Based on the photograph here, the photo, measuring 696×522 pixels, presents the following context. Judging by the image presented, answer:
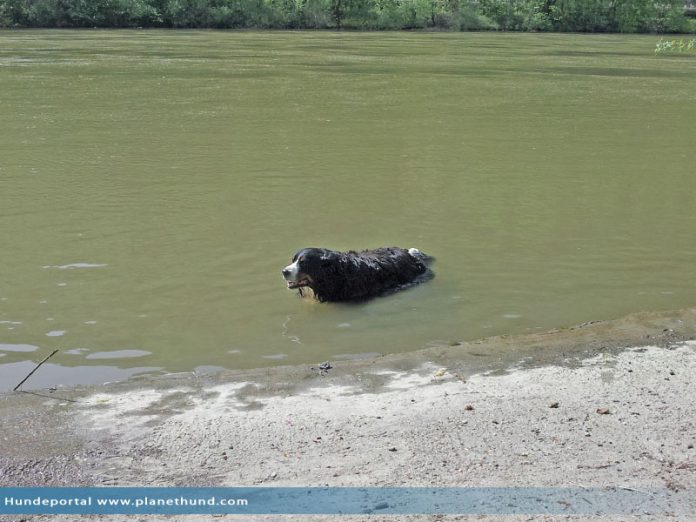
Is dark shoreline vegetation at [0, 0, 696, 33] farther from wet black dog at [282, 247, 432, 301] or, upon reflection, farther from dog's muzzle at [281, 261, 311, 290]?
dog's muzzle at [281, 261, 311, 290]

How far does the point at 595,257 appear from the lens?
10.5m

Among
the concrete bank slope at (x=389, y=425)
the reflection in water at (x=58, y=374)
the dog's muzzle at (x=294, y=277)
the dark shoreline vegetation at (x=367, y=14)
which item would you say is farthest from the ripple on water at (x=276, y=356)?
the dark shoreline vegetation at (x=367, y=14)

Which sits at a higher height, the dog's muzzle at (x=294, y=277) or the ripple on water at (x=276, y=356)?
the dog's muzzle at (x=294, y=277)

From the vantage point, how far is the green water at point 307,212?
8.13 metres

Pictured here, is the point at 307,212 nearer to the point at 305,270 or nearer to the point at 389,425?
the point at 305,270

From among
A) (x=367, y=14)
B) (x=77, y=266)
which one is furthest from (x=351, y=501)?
(x=367, y=14)

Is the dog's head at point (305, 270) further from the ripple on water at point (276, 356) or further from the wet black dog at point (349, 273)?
the ripple on water at point (276, 356)

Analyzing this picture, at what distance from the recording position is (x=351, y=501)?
4684mm

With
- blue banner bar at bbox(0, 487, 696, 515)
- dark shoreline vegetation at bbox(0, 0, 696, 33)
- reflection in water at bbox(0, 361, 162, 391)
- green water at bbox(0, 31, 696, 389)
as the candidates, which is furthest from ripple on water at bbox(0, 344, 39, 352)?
dark shoreline vegetation at bbox(0, 0, 696, 33)

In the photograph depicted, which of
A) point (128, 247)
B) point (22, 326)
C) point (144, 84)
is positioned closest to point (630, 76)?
point (144, 84)

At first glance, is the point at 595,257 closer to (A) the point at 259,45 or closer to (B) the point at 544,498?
(B) the point at 544,498

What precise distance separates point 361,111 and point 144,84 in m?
8.36

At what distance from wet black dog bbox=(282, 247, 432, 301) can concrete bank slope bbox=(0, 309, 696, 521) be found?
1.73 m

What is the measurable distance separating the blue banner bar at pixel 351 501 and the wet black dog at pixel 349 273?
4.02 metres
